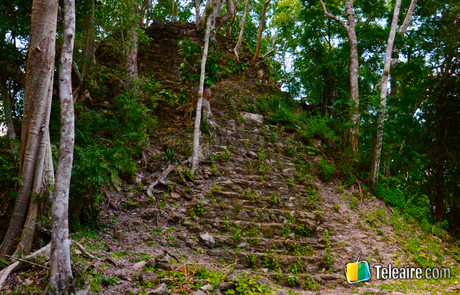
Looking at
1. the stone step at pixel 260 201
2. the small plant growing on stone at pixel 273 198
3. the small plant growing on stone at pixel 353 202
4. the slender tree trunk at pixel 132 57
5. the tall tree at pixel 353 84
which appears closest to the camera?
the stone step at pixel 260 201

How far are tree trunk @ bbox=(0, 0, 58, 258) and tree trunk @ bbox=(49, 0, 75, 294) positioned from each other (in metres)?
0.44

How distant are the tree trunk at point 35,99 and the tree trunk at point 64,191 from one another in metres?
0.44

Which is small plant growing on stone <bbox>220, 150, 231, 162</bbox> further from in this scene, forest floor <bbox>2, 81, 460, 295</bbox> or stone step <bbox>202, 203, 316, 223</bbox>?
stone step <bbox>202, 203, 316, 223</bbox>

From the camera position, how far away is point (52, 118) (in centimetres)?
528

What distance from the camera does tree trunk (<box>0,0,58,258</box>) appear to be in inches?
144

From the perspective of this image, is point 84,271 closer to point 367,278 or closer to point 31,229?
point 31,229

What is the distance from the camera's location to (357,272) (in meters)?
5.45

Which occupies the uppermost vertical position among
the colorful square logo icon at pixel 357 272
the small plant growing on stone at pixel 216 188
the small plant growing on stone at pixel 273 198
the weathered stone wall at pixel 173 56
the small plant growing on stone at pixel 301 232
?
the weathered stone wall at pixel 173 56

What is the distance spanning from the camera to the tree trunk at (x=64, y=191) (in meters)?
3.09

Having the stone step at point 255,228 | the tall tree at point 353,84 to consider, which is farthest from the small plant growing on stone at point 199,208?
the tall tree at point 353,84

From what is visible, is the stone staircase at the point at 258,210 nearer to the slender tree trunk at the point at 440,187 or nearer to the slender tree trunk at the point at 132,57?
the slender tree trunk at the point at 132,57

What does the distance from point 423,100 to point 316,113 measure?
3499 millimetres

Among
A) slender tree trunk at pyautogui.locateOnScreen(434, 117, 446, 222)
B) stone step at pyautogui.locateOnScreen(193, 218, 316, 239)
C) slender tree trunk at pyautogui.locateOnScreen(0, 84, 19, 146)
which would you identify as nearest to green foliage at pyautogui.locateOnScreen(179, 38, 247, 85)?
stone step at pyautogui.locateOnScreen(193, 218, 316, 239)

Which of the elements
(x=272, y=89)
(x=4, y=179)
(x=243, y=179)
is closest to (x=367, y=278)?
(x=243, y=179)
